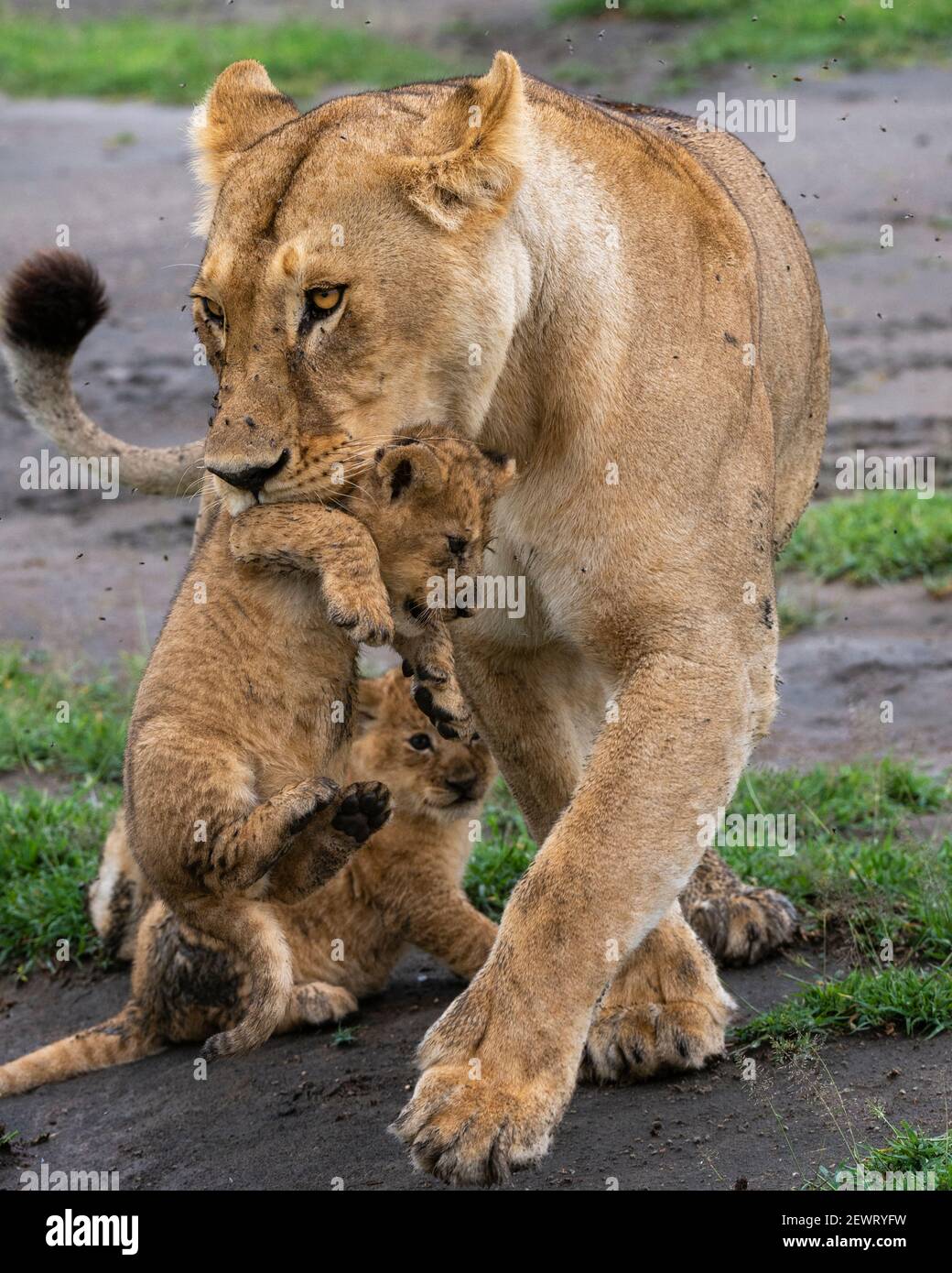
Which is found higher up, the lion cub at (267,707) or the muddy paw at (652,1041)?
the lion cub at (267,707)

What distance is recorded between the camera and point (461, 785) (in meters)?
4.50

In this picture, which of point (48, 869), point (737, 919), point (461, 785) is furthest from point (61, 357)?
point (737, 919)

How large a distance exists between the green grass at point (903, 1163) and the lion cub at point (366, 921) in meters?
1.29

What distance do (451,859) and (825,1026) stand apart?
103 centimetres

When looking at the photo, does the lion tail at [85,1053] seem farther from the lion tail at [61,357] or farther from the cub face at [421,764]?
the lion tail at [61,357]

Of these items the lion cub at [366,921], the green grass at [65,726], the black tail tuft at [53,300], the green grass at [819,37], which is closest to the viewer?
the lion cub at [366,921]

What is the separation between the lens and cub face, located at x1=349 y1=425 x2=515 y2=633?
337 centimetres

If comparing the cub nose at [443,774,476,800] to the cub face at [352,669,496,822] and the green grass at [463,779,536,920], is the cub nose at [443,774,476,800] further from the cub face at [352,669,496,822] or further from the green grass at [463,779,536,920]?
the green grass at [463,779,536,920]

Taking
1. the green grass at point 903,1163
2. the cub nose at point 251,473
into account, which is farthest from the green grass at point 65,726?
the green grass at point 903,1163

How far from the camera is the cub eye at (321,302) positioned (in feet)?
10.1

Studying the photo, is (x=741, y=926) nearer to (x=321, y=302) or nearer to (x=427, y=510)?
(x=427, y=510)

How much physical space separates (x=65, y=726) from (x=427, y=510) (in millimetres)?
2650
